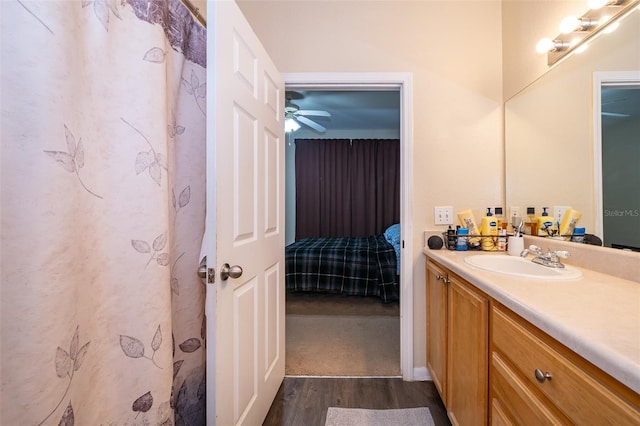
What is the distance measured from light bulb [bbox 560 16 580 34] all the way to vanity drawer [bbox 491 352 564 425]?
4.84 ft

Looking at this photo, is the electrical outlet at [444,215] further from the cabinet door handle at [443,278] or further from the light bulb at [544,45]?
the light bulb at [544,45]

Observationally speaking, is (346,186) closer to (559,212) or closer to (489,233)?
(489,233)

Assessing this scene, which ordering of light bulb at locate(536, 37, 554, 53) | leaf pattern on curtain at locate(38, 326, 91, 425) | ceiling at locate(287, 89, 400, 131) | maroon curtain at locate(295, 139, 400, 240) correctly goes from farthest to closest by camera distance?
1. maroon curtain at locate(295, 139, 400, 240)
2. ceiling at locate(287, 89, 400, 131)
3. light bulb at locate(536, 37, 554, 53)
4. leaf pattern on curtain at locate(38, 326, 91, 425)

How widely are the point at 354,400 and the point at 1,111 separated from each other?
1869 mm

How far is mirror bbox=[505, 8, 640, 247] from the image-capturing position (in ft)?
3.43

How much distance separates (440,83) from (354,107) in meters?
2.19

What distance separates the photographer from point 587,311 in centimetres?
64

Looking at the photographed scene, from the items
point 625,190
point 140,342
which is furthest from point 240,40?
point 625,190

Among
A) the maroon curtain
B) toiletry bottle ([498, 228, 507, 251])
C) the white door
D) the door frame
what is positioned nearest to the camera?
the white door

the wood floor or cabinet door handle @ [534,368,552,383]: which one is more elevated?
cabinet door handle @ [534,368,552,383]

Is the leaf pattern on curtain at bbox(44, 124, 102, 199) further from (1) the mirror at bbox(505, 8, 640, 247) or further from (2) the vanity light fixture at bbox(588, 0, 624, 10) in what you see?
(2) the vanity light fixture at bbox(588, 0, 624, 10)

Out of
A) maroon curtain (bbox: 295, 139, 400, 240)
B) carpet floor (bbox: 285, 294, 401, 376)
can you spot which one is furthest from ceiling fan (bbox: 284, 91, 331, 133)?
carpet floor (bbox: 285, 294, 401, 376)

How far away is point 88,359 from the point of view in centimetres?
71

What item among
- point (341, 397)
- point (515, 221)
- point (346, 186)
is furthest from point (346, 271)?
point (346, 186)
